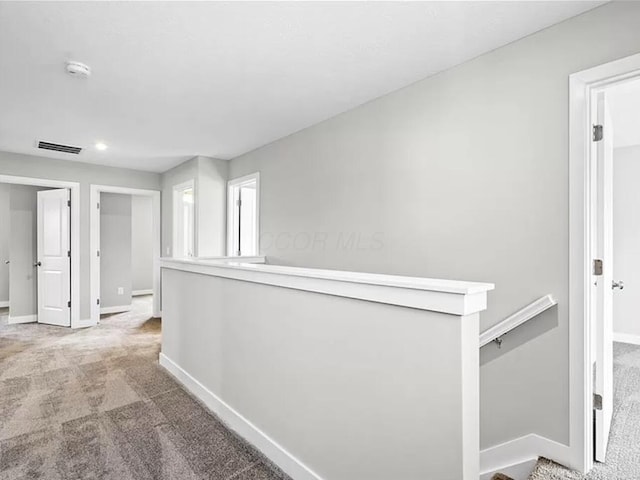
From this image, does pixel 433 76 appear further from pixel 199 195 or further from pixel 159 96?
pixel 199 195

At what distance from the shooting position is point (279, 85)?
2.59 m

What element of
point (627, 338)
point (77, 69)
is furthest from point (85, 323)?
point (627, 338)

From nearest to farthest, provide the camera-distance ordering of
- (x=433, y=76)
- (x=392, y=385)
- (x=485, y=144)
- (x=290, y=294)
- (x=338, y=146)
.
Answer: (x=392, y=385)
(x=290, y=294)
(x=485, y=144)
(x=433, y=76)
(x=338, y=146)

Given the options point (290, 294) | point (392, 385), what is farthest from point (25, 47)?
point (392, 385)

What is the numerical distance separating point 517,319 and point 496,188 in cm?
74

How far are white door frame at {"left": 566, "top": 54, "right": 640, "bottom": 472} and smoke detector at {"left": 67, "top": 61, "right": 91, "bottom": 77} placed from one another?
2803 millimetres

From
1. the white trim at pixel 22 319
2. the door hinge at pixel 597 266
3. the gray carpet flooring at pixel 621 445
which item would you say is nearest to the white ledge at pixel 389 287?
the door hinge at pixel 597 266

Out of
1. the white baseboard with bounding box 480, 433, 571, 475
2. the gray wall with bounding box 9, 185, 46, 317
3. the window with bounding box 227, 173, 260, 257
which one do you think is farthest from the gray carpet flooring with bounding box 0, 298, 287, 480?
the gray wall with bounding box 9, 185, 46, 317

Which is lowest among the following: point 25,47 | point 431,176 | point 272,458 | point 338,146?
point 272,458

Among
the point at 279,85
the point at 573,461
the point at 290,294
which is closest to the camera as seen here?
the point at 573,461

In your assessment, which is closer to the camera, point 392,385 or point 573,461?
point 392,385

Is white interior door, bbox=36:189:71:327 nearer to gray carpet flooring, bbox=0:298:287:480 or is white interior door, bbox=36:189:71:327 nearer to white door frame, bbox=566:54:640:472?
gray carpet flooring, bbox=0:298:287:480

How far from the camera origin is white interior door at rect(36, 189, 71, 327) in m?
5.01

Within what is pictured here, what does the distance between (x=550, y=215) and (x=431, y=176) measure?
2.56ft
